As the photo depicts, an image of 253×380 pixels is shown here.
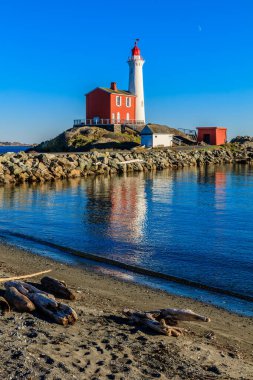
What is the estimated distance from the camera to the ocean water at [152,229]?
42.1 feet

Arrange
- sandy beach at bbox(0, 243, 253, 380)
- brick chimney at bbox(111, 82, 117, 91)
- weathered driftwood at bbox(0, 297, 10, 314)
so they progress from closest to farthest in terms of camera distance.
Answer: sandy beach at bbox(0, 243, 253, 380) → weathered driftwood at bbox(0, 297, 10, 314) → brick chimney at bbox(111, 82, 117, 91)

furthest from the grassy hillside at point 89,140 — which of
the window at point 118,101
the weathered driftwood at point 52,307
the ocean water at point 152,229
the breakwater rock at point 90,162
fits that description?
the weathered driftwood at point 52,307

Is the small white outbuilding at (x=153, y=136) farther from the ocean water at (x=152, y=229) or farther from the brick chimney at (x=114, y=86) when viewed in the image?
the ocean water at (x=152, y=229)

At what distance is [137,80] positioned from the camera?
243ft

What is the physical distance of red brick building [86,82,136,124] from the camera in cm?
6925

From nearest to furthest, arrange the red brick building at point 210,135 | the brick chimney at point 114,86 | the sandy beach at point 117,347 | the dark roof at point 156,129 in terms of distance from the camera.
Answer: the sandy beach at point 117,347
the dark roof at point 156,129
the brick chimney at point 114,86
the red brick building at point 210,135

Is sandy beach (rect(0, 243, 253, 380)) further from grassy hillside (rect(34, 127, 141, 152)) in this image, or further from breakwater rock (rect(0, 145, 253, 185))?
grassy hillside (rect(34, 127, 141, 152))

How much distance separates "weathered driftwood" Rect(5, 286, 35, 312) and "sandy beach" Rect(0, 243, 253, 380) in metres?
0.19

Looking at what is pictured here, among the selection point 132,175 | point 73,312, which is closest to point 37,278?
point 73,312

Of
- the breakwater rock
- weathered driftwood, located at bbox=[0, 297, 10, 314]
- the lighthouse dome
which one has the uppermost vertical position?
the lighthouse dome

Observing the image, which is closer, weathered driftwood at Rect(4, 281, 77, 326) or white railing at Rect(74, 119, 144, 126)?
weathered driftwood at Rect(4, 281, 77, 326)

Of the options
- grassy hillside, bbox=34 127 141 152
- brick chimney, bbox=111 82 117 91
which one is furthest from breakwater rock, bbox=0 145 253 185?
brick chimney, bbox=111 82 117 91

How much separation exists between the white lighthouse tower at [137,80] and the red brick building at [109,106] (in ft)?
4.21

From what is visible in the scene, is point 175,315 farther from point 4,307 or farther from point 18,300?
point 4,307
